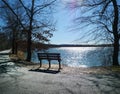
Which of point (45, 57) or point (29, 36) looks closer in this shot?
point (45, 57)

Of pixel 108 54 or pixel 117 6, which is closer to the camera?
pixel 117 6

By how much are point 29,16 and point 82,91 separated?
16.7 m

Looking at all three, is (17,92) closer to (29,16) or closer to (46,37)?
(29,16)

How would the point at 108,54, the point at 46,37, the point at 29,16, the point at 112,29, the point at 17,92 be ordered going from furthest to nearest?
the point at 46,37
the point at 29,16
the point at 108,54
the point at 112,29
the point at 17,92

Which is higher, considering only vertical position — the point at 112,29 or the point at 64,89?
the point at 112,29

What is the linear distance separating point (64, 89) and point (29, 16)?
642 inches

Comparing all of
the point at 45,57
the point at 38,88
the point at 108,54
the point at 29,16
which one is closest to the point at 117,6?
the point at 108,54

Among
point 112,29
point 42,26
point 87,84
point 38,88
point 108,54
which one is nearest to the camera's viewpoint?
point 38,88

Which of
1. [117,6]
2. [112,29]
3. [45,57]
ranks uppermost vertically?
[117,6]

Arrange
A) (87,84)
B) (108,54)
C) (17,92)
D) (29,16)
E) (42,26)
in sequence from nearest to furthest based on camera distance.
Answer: (17,92), (87,84), (108,54), (29,16), (42,26)

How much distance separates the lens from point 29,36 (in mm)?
24062

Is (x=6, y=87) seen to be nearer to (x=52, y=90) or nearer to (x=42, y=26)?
(x=52, y=90)

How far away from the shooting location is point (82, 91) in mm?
8180

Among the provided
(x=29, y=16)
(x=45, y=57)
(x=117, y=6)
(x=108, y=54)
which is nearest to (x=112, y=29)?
(x=117, y=6)
